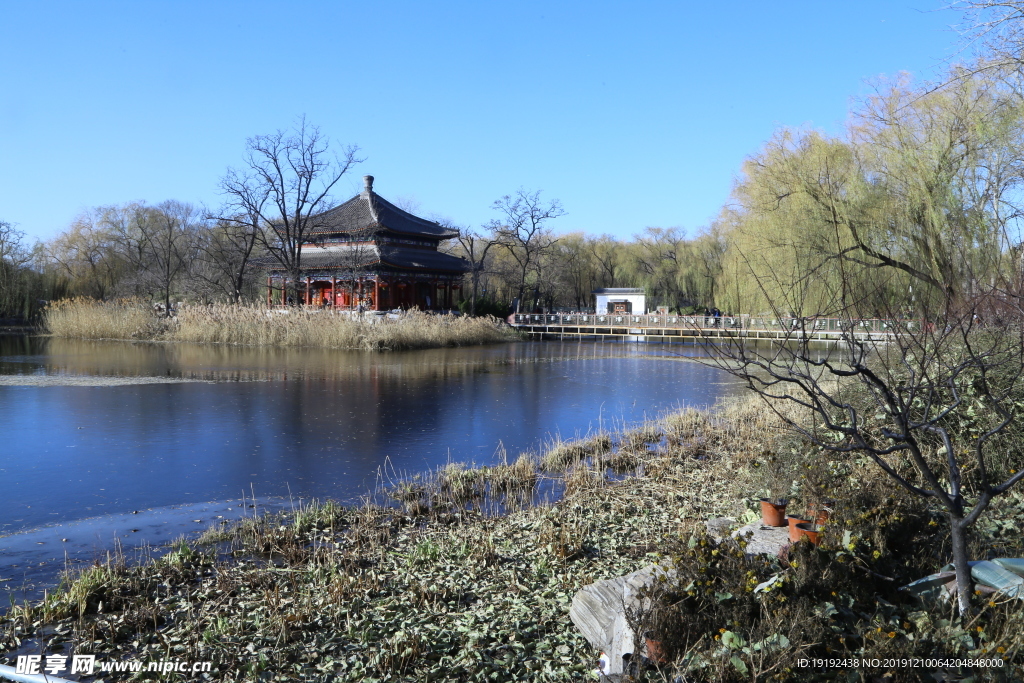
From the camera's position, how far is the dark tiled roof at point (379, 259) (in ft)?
105

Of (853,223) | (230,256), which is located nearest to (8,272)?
(230,256)

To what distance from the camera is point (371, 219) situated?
33.2 metres

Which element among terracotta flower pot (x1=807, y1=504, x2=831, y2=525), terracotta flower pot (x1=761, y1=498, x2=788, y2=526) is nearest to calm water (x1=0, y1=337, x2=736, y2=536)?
terracotta flower pot (x1=761, y1=498, x2=788, y2=526)

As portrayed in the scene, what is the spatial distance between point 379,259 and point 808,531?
2871 centimetres

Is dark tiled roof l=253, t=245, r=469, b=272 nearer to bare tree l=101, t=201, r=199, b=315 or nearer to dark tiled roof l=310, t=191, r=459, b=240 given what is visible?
dark tiled roof l=310, t=191, r=459, b=240

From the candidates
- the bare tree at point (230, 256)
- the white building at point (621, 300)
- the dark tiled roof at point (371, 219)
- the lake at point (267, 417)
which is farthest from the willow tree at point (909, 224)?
the white building at point (621, 300)

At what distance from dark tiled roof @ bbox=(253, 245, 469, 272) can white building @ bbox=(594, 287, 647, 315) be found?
15.7 meters

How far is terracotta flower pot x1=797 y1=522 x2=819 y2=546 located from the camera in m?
3.42

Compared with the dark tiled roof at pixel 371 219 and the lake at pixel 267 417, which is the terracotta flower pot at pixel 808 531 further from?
the dark tiled roof at pixel 371 219

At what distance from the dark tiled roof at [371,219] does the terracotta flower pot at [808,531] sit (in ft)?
98.8

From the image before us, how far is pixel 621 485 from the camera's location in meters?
7.07

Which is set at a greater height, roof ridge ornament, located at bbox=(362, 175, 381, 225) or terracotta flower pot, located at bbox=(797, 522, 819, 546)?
roof ridge ornament, located at bbox=(362, 175, 381, 225)

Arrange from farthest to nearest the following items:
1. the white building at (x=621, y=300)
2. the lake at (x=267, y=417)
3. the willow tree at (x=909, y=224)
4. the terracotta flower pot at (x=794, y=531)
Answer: the white building at (x=621, y=300)
the lake at (x=267, y=417)
the willow tree at (x=909, y=224)
the terracotta flower pot at (x=794, y=531)

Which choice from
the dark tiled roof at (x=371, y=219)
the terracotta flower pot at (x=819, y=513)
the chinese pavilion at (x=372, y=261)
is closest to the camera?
the terracotta flower pot at (x=819, y=513)
